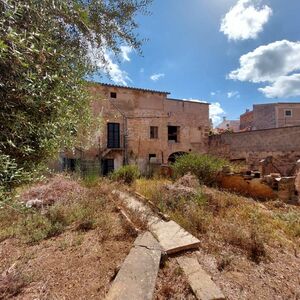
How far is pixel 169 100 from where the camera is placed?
17094 mm

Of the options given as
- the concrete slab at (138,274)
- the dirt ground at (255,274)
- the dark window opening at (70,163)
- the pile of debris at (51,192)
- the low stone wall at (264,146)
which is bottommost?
the dirt ground at (255,274)

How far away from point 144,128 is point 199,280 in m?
14.0

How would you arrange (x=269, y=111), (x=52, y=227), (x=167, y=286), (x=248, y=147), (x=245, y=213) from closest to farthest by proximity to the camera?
(x=167, y=286) → (x=52, y=227) → (x=245, y=213) → (x=248, y=147) → (x=269, y=111)

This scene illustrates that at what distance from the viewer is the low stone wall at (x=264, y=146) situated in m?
12.9

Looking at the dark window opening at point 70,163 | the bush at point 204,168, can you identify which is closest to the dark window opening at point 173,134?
the dark window opening at point 70,163

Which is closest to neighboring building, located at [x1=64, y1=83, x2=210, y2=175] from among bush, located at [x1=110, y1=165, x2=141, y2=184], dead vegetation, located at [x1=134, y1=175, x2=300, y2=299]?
bush, located at [x1=110, y1=165, x2=141, y2=184]

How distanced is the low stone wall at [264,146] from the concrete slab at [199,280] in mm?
10869

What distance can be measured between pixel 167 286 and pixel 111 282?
2.23ft

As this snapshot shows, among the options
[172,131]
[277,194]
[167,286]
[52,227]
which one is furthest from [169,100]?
[167,286]

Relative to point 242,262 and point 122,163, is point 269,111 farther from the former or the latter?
point 242,262

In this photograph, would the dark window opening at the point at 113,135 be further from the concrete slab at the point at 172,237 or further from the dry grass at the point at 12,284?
the dry grass at the point at 12,284

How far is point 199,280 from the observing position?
101 inches

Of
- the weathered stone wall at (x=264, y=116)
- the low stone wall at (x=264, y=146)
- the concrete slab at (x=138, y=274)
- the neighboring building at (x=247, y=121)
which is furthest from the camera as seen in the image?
the neighboring building at (x=247, y=121)

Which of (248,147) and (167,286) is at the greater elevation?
(248,147)
